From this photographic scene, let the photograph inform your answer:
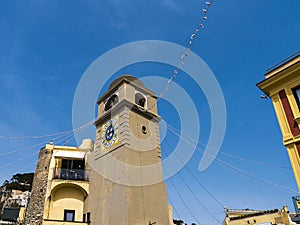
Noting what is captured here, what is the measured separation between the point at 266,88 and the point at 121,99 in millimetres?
10817

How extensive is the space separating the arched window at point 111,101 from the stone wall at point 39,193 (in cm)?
560

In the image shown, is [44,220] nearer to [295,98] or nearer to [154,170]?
[154,170]

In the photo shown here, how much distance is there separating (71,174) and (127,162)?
5417 mm

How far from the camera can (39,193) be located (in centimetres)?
1938

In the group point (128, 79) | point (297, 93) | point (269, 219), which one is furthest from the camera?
point (128, 79)

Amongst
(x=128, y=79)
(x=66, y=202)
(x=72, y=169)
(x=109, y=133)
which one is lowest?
(x=66, y=202)

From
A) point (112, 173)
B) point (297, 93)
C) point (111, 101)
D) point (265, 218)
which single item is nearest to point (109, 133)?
point (111, 101)

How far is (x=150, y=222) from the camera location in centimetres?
1655

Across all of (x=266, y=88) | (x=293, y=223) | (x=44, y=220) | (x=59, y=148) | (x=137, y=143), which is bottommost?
(x=293, y=223)

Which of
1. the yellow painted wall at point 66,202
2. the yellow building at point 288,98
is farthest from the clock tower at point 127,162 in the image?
the yellow building at point 288,98

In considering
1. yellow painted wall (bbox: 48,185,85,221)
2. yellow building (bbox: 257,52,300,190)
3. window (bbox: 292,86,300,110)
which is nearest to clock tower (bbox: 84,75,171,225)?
yellow painted wall (bbox: 48,185,85,221)

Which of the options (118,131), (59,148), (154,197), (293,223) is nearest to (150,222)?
(154,197)

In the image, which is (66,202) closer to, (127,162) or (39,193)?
(39,193)

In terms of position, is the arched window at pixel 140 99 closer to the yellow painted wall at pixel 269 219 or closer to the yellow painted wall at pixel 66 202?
the yellow painted wall at pixel 66 202
